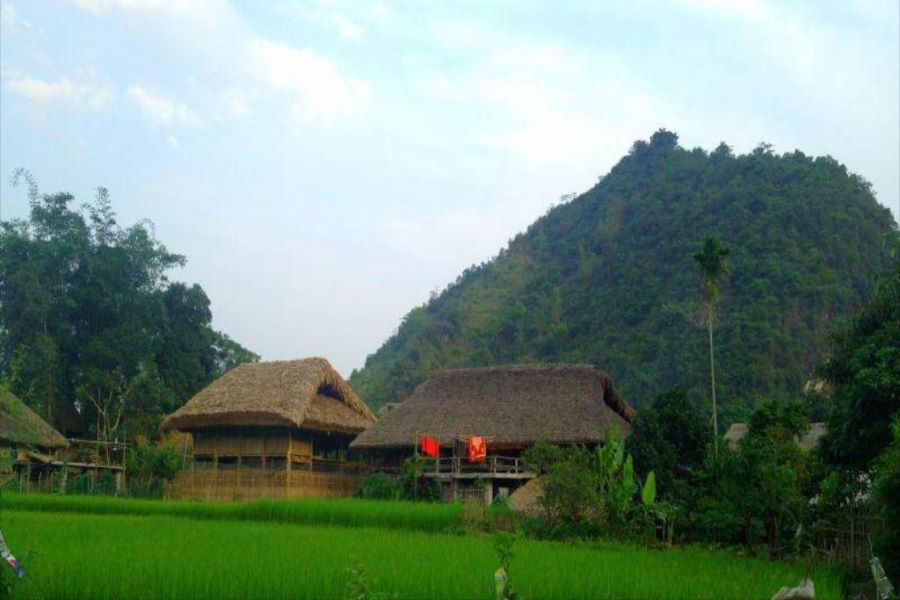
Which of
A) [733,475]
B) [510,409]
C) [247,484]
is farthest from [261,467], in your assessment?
[733,475]

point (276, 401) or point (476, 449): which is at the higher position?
point (276, 401)

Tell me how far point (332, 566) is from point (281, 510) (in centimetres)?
793

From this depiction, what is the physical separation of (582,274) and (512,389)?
61.0 feet

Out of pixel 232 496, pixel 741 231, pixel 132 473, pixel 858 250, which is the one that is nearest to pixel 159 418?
pixel 132 473

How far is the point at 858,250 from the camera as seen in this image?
111 ft

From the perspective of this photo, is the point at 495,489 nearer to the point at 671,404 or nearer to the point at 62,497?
the point at 671,404

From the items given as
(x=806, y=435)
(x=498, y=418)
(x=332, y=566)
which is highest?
(x=498, y=418)

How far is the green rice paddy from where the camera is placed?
743 cm

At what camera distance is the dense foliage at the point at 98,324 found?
98.2ft

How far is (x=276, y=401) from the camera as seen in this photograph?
22.8 metres

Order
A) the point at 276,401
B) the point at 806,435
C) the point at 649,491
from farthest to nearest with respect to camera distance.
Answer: the point at 276,401
the point at 806,435
the point at 649,491

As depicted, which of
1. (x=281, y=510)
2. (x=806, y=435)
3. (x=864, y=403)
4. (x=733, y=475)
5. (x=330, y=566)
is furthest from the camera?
(x=806, y=435)

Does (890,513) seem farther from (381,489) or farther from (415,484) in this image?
(381,489)

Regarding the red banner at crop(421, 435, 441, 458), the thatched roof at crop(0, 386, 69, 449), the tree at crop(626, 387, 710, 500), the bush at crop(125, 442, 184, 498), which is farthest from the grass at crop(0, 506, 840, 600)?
the bush at crop(125, 442, 184, 498)
